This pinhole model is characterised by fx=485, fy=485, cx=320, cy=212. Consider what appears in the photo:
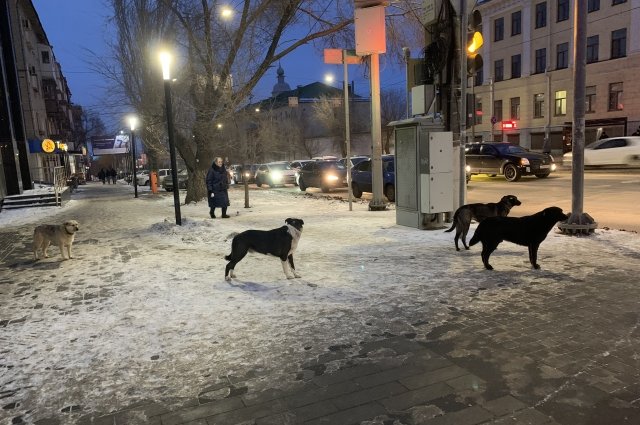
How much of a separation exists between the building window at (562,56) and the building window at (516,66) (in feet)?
13.2

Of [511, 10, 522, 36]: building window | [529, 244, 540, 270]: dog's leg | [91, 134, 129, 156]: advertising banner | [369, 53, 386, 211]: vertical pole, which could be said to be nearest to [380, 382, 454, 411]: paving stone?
[529, 244, 540, 270]: dog's leg

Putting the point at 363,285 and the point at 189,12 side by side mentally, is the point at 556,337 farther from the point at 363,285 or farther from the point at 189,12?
the point at 189,12

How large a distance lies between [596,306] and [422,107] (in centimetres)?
605

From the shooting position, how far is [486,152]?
23.2m

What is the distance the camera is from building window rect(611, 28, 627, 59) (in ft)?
114

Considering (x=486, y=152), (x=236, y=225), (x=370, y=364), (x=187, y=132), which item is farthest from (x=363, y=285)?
(x=486, y=152)

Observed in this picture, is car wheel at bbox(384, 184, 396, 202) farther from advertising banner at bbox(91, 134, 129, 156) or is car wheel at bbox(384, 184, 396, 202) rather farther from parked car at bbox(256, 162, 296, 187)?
advertising banner at bbox(91, 134, 129, 156)

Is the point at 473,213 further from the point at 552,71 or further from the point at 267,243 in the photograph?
the point at 552,71

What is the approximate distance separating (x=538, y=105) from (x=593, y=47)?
20.4 ft

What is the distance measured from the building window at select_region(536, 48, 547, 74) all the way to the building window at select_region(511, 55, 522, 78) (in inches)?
75.2

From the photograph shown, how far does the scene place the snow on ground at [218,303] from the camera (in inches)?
150

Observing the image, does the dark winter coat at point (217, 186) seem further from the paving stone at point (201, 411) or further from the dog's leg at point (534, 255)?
the paving stone at point (201, 411)

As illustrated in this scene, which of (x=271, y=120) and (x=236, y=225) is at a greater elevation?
(x=271, y=120)

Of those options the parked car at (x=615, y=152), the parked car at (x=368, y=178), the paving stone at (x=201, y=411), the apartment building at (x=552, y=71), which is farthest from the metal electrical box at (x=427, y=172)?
the apartment building at (x=552, y=71)
